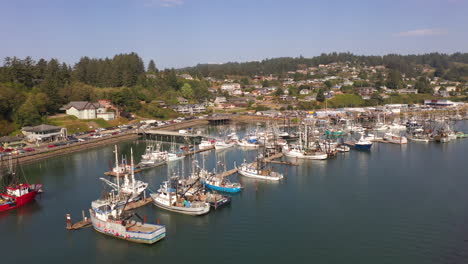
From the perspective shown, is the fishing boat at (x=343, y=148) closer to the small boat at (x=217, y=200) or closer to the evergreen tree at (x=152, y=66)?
the small boat at (x=217, y=200)

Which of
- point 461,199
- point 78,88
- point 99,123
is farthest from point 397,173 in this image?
point 78,88

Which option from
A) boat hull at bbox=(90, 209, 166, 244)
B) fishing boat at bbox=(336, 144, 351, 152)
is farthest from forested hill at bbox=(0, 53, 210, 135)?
fishing boat at bbox=(336, 144, 351, 152)

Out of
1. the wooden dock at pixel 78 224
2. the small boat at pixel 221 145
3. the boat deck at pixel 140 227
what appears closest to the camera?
the boat deck at pixel 140 227

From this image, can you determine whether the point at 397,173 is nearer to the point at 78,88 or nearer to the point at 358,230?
the point at 358,230

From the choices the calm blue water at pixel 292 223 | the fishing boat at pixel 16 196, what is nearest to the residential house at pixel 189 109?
the calm blue water at pixel 292 223

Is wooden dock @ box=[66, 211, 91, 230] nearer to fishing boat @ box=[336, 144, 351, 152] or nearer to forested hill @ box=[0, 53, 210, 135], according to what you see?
fishing boat @ box=[336, 144, 351, 152]
